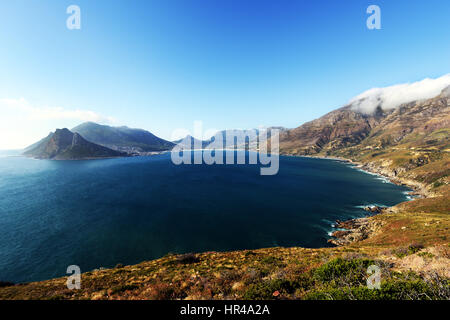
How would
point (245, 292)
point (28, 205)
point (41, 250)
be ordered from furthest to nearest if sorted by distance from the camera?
point (28, 205)
point (41, 250)
point (245, 292)

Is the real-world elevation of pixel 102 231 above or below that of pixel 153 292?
below

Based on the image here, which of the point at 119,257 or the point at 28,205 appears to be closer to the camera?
the point at 119,257

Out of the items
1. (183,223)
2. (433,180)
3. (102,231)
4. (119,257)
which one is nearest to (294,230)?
(183,223)

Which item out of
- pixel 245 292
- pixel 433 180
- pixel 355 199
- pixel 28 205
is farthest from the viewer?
pixel 433 180

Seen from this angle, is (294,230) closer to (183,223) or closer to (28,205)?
(183,223)

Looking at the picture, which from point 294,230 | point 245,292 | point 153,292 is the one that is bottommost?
point 294,230

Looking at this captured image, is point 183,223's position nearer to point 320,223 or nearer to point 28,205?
point 320,223
